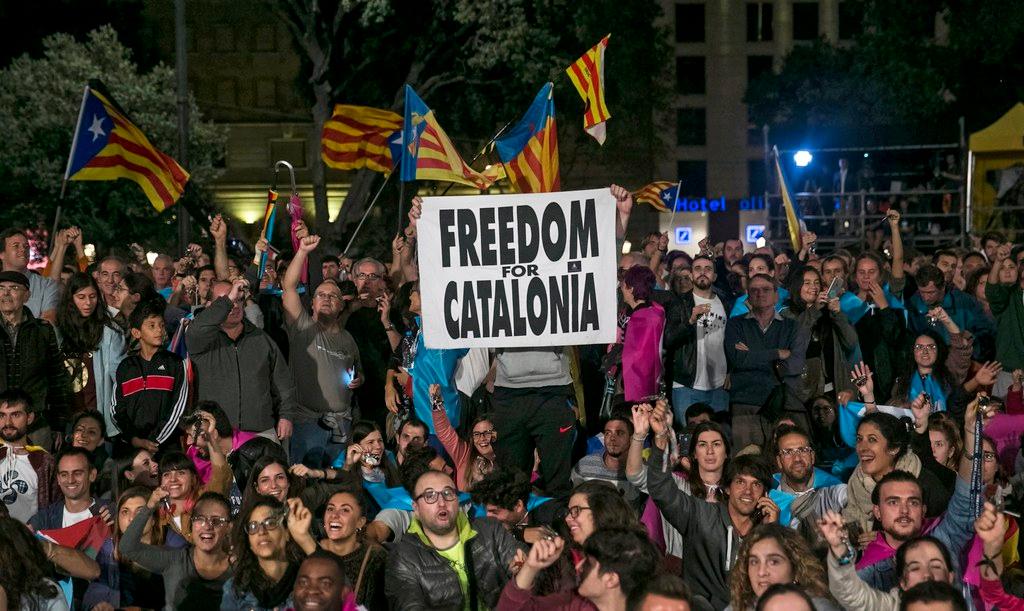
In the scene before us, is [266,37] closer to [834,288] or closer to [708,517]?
[834,288]

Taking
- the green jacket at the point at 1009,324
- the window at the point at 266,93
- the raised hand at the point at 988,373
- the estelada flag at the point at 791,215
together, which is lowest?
the raised hand at the point at 988,373

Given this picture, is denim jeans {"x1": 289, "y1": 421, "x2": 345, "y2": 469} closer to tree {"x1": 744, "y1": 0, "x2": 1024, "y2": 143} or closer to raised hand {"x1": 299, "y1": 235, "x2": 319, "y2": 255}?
raised hand {"x1": 299, "y1": 235, "x2": 319, "y2": 255}

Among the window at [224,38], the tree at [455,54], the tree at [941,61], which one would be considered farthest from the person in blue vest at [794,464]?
the window at [224,38]

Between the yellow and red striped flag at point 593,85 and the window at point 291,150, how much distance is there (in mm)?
45646

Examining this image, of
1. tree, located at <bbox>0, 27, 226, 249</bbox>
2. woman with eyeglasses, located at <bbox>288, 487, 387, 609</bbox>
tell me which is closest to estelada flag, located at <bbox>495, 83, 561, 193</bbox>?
woman with eyeglasses, located at <bbox>288, 487, 387, 609</bbox>

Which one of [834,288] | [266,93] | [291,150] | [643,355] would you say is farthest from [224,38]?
[643,355]

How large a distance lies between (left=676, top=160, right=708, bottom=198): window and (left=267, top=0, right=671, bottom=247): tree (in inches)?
1557

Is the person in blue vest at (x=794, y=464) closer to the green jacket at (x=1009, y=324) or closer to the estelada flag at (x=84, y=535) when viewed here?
the green jacket at (x=1009, y=324)

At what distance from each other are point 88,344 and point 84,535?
7.81 feet

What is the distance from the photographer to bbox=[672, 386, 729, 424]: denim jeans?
1094 centimetres

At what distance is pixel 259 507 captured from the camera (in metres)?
7.23

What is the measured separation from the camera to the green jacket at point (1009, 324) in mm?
11211

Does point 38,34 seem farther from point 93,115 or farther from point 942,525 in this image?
→ point 942,525

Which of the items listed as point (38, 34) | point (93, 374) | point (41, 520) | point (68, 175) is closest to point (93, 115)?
point (68, 175)
